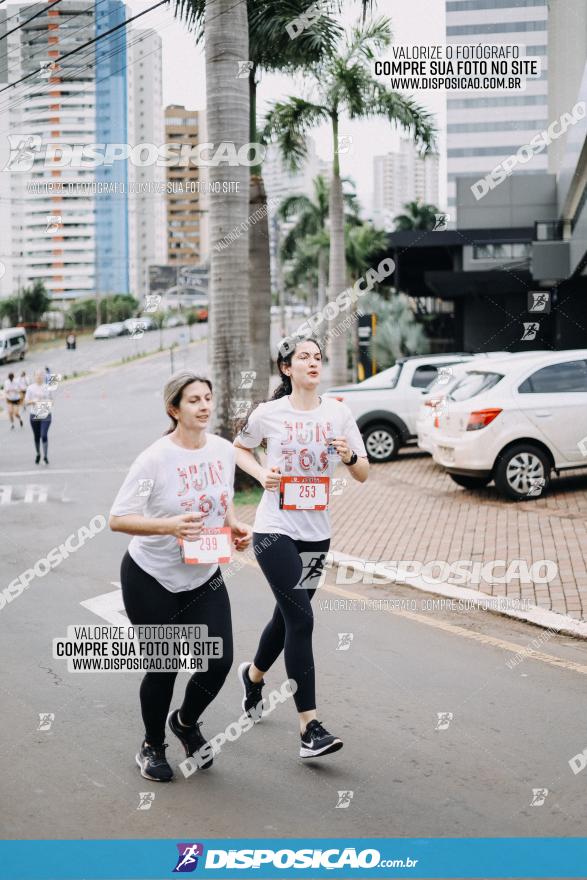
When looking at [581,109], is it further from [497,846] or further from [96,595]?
[497,846]

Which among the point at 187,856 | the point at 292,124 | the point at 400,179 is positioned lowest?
the point at 187,856

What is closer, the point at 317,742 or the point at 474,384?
the point at 317,742

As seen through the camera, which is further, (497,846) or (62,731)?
(62,731)

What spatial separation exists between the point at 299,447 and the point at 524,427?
293 inches

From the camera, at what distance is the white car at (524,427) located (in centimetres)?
1203

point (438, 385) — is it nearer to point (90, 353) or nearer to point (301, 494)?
point (301, 494)

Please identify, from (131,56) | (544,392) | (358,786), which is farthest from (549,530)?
(131,56)

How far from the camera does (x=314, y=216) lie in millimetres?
51156

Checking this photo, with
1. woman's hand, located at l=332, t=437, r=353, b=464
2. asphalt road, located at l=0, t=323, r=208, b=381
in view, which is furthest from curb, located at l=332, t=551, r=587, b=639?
asphalt road, located at l=0, t=323, r=208, b=381

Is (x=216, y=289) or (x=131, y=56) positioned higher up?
(x=131, y=56)

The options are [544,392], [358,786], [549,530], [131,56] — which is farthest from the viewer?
[131,56]

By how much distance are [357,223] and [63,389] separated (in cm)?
1709

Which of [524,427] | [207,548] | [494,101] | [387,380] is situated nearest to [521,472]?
[524,427]

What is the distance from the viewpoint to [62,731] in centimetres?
519
